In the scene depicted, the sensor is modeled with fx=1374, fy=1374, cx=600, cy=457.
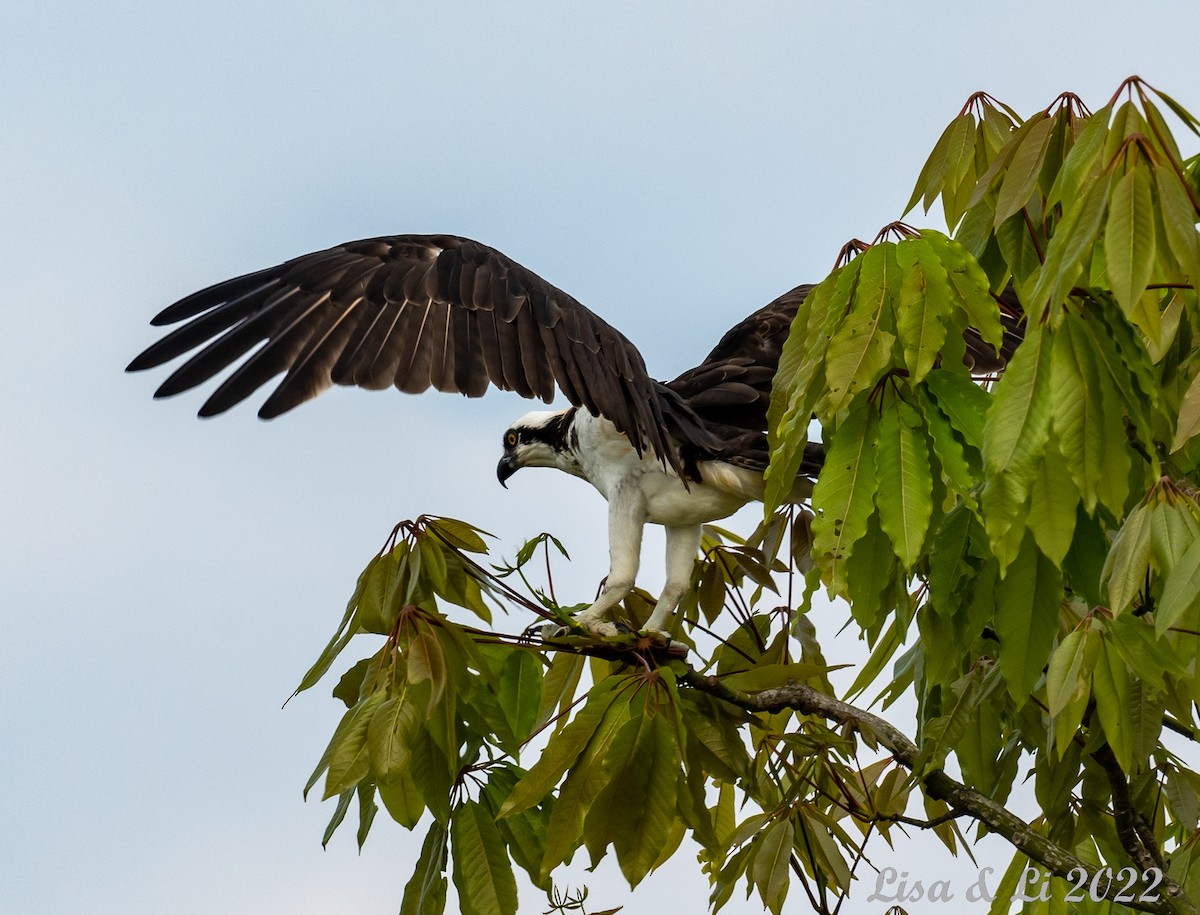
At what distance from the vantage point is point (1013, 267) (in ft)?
10.4

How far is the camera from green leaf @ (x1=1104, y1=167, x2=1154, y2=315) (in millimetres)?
2040

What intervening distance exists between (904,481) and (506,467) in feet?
8.96

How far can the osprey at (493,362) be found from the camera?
11.9 ft

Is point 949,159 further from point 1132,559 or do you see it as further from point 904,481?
point 1132,559

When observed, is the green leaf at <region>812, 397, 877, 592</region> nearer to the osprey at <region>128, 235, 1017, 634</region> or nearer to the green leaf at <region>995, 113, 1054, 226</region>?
the green leaf at <region>995, 113, 1054, 226</region>

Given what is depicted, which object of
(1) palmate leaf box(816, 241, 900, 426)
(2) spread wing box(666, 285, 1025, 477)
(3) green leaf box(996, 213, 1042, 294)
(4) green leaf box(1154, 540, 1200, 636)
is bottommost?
(4) green leaf box(1154, 540, 1200, 636)

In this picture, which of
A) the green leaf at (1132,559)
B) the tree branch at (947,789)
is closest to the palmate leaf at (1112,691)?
the green leaf at (1132,559)

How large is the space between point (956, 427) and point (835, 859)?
1.41 m

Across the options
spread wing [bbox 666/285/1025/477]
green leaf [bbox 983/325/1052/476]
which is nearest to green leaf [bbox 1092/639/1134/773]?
green leaf [bbox 983/325/1052/476]

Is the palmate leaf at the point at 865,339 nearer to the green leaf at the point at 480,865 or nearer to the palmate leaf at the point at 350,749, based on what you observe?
the palmate leaf at the point at 350,749

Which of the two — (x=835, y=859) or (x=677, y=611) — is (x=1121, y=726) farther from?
(x=677, y=611)

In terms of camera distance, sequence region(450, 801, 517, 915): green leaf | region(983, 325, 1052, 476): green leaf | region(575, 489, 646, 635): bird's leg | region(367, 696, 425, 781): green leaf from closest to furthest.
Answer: region(983, 325, 1052, 476): green leaf, region(367, 696, 425, 781): green leaf, region(450, 801, 517, 915): green leaf, region(575, 489, 646, 635): bird's leg

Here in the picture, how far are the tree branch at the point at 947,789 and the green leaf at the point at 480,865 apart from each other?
2.01ft

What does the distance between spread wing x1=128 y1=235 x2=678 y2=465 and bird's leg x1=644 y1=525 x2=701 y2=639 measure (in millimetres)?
502
